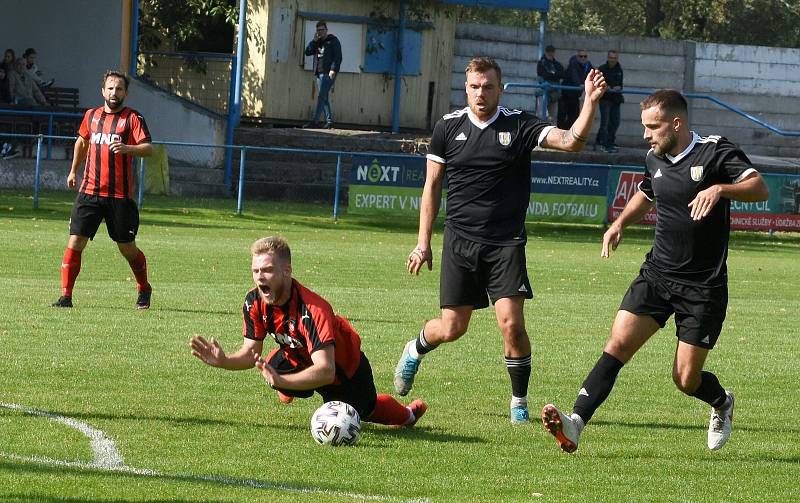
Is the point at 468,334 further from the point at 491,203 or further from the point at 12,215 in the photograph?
the point at 12,215

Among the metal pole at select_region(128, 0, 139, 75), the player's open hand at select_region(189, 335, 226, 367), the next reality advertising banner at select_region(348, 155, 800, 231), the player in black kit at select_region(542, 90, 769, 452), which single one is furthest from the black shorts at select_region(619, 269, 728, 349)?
the metal pole at select_region(128, 0, 139, 75)

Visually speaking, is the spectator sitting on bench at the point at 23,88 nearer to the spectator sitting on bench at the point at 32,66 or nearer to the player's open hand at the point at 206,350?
the spectator sitting on bench at the point at 32,66

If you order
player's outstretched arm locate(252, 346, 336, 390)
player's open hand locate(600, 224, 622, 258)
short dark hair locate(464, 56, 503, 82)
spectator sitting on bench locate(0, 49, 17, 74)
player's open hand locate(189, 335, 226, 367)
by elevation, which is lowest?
player's outstretched arm locate(252, 346, 336, 390)

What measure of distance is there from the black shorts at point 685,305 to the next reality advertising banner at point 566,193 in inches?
673

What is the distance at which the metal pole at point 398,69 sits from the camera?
110ft

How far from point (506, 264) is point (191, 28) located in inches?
1060

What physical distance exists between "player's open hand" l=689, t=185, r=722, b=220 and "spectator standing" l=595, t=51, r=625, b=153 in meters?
24.1

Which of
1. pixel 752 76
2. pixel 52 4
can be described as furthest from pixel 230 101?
pixel 752 76

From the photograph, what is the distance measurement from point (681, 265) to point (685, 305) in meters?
0.22

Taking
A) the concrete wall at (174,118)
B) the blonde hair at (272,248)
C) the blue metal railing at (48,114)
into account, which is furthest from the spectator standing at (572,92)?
the blonde hair at (272,248)

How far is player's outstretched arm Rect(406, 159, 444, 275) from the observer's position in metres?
8.20

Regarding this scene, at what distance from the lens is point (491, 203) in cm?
816

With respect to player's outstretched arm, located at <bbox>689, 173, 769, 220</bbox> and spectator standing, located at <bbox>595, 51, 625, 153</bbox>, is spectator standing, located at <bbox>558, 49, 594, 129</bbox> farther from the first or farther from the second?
player's outstretched arm, located at <bbox>689, 173, 769, 220</bbox>

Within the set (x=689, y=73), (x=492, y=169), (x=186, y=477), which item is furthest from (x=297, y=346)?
(x=689, y=73)
